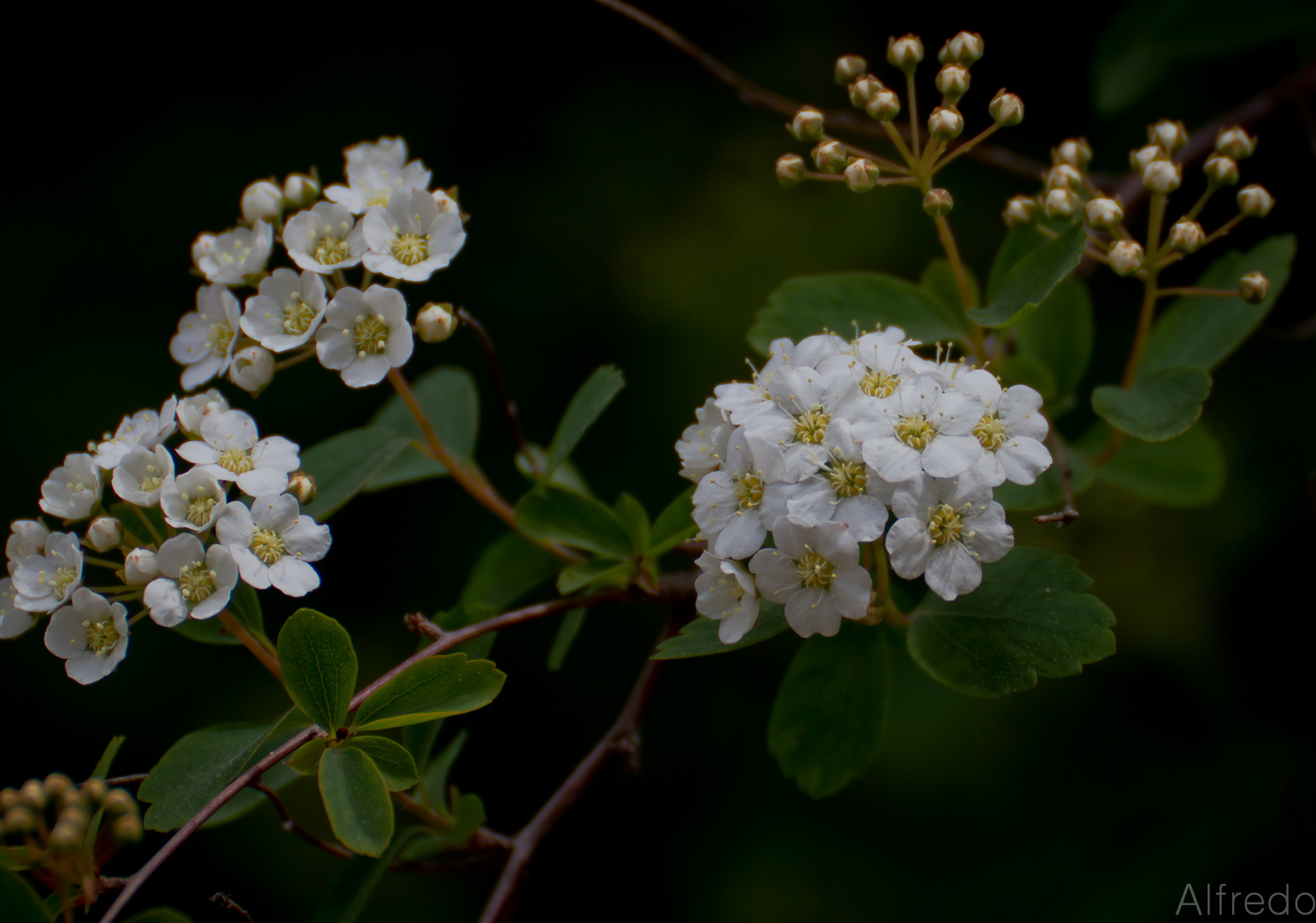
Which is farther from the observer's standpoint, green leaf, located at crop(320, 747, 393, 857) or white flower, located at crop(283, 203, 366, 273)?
white flower, located at crop(283, 203, 366, 273)

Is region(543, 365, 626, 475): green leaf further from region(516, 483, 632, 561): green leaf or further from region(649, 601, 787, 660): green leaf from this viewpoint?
region(649, 601, 787, 660): green leaf

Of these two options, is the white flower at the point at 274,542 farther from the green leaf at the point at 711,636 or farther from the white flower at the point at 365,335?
the green leaf at the point at 711,636

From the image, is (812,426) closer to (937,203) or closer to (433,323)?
(937,203)

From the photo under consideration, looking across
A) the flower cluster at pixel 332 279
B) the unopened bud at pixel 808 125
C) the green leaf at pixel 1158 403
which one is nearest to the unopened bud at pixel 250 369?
the flower cluster at pixel 332 279

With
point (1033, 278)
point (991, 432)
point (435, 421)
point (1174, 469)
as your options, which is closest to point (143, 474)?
point (435, 421)

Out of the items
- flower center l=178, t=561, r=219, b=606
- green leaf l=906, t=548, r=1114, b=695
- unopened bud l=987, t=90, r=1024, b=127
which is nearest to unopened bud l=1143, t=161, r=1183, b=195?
unopened bud l=987, t=90, r=1024, b=127

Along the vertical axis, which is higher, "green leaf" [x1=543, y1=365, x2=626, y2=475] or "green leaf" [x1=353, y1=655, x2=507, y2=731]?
"green leaf" [x1=543, y1=365, x2=626, y2=475]

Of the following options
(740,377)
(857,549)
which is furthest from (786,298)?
(740,377)
